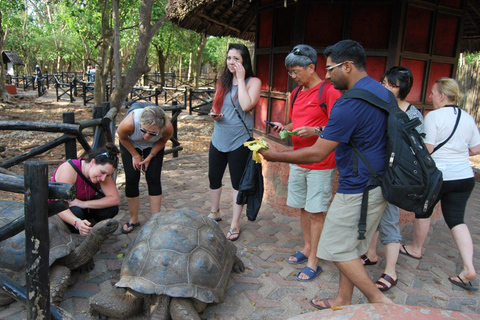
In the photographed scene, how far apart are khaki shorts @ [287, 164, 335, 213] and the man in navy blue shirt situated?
0.59 m

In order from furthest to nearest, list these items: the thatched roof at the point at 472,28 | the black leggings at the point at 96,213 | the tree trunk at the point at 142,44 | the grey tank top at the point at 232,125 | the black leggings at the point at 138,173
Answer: the tree trunk at the point at 142,44 < the thatched roof at the point at 472,28 < the black leggings at the point at 138,173 < the grey tank top at the point at 232,125 < the black leggings at the point at 96,213

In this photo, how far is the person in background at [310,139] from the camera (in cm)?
297

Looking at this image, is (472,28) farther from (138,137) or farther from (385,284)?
(138,137)

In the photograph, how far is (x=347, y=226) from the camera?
2.41 metres

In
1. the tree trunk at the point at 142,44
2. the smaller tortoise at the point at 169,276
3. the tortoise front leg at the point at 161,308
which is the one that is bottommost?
the tortoise front leg at the point at 161,308

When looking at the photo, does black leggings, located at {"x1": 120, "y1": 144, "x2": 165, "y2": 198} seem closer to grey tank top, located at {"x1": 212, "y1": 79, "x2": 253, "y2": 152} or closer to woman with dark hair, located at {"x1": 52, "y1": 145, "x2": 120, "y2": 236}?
woman with dark hair, located at {"x1": 52, "y1": 145, "x2": 120, "y2": 236}

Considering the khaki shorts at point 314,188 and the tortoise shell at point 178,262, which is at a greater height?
the khaki shorts at point 314,188

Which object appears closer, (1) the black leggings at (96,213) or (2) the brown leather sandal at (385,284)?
(2) the brown leather sandal at (385,284)

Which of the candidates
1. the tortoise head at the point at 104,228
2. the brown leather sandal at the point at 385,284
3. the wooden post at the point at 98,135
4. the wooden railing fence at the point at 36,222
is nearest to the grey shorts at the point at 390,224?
the brown leather sandal at the point at 385,284

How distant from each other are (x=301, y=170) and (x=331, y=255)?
970 mm

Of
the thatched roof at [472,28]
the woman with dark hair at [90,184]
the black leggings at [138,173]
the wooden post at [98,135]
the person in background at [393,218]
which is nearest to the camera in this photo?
the person in background at [393,218]

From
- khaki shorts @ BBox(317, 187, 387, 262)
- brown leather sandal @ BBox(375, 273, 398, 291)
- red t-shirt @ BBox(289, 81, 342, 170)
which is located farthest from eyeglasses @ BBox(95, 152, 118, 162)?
brown leather sandal @ BBox(375, 273, 398, 291)

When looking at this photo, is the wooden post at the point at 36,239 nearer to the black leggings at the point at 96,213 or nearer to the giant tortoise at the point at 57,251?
the giant tortoise at the point at 57,251

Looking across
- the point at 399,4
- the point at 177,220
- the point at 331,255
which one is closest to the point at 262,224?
the point at 177,220
